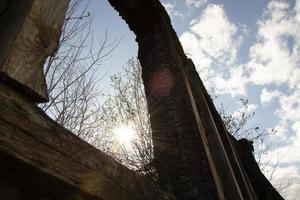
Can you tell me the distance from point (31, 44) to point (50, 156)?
360 mm

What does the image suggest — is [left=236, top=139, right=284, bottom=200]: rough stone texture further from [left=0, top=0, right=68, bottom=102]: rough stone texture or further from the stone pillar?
[left=0, top=0, right=68, bottom=102]: rough stone texture

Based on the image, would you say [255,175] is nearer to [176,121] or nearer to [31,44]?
[176,121]

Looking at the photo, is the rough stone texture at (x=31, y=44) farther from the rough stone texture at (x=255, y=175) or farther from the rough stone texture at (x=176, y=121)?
the rough stone texture at (x=255, y=175)

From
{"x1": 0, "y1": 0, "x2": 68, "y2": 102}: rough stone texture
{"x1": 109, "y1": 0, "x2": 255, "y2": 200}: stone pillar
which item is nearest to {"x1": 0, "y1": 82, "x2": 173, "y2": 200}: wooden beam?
{"x1": 0, "y1": 0, "x2": 68, "y2": 102}: rough stone texture

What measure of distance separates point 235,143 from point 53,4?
3536 mm

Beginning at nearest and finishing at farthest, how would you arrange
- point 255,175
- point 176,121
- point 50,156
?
point 50,156
point 176,121
point 255,175

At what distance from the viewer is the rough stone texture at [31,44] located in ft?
2.70

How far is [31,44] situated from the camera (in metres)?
0.91

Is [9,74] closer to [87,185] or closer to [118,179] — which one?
[87,185]

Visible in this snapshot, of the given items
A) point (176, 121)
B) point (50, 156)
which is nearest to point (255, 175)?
point (176, 121)

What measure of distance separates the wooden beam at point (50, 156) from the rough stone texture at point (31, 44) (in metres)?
0.04

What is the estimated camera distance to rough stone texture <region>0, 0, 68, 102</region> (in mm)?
824

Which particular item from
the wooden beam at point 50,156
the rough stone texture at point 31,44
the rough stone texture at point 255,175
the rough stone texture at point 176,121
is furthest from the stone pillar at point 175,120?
the rough stone texture at point 31,44

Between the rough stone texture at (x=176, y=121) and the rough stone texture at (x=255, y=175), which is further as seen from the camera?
the rough stone texture at (x=255, y=175)
